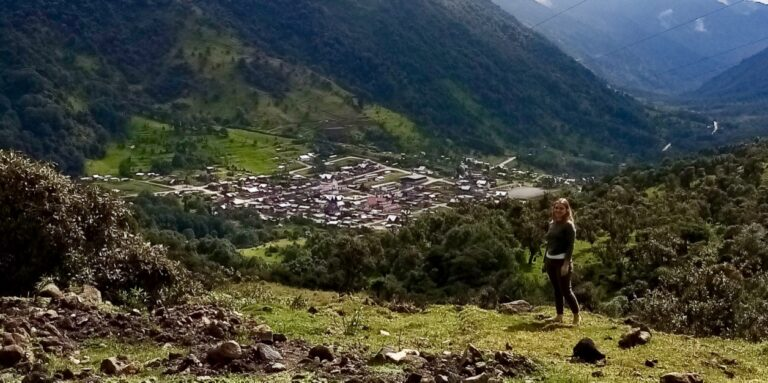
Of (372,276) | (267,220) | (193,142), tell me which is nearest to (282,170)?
(193,142)

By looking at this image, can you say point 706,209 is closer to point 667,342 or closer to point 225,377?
point 667,342

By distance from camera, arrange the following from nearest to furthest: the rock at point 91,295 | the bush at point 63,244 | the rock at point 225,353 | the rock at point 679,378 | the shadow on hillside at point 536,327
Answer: the rock at point 679,378 < the rock at point 225,353 < the rock at point 91,295 < the shadow on hillside at point 536,327 < the bush at point 63,244

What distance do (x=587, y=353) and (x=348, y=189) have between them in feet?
428

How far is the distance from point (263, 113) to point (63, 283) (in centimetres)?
18014

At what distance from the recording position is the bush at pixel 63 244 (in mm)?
16219

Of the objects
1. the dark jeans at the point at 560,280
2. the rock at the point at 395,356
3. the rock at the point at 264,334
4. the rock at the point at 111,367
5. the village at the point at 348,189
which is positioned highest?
the dark jeans at the point at 560,280

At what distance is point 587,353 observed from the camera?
37.7 feet

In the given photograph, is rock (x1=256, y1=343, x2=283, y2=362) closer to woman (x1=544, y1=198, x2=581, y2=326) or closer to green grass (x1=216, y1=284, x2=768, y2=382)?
green grass (x1=216, y1=284, x2=768, y2=382)

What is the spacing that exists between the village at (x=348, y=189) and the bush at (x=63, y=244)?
297 feet

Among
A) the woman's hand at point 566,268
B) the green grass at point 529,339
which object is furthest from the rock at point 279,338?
the woman's hand at point 566,268

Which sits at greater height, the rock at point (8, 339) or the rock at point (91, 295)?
the rock at point (8, 339)

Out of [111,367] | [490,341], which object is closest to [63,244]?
[111,367]

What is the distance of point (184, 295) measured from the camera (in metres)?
17.0

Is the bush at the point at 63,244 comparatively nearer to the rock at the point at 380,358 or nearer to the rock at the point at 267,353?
the rock at the point at 267,353
